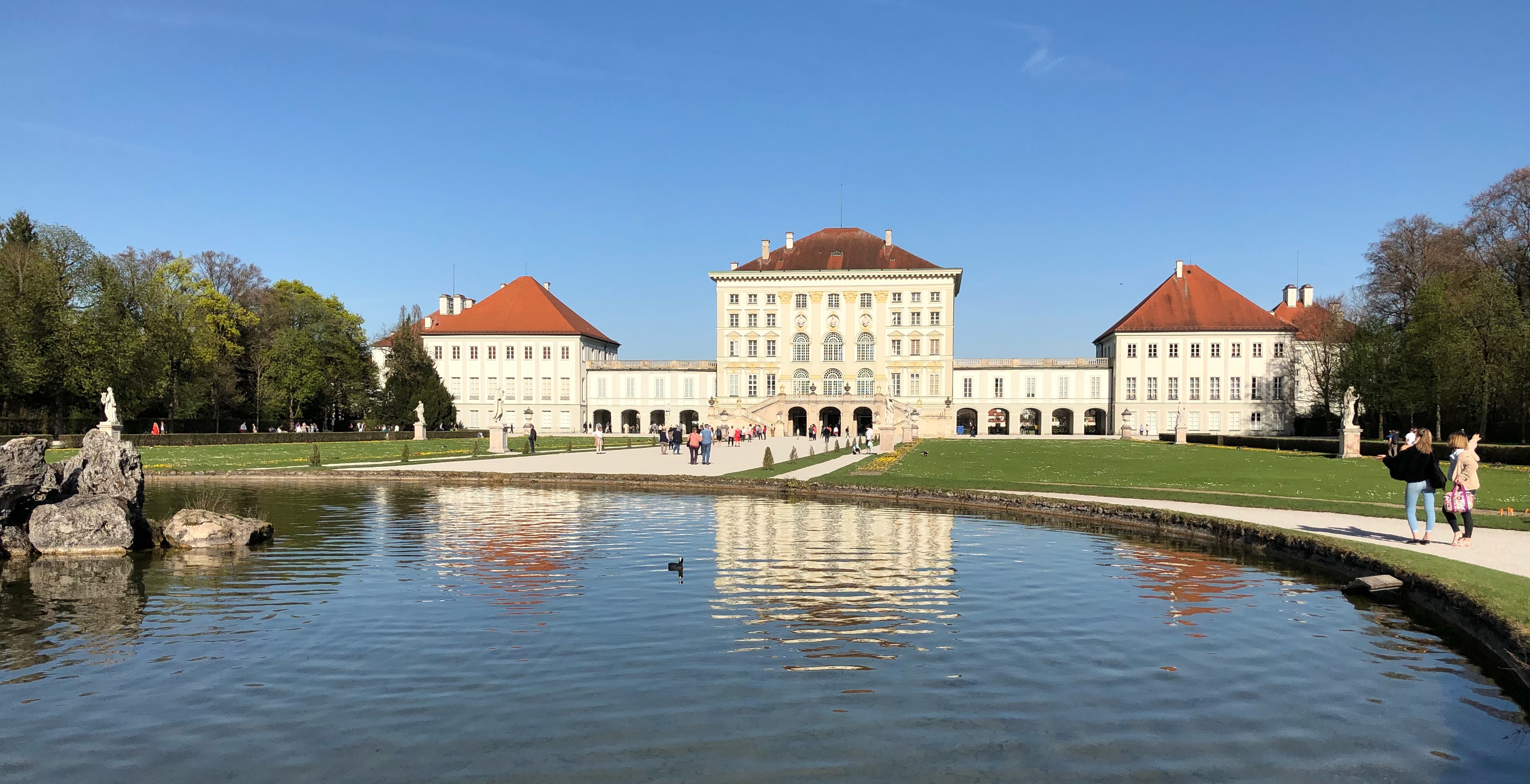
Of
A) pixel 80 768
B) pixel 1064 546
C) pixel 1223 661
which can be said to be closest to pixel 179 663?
pixel 80 768

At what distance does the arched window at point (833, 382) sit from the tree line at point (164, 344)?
36.3m

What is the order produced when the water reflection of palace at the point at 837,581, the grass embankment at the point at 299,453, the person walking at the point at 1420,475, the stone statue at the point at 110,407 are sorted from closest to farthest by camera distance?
the water reflection of palace at the point at 837,581 < the person walking at the point at 1420,475 < the grass embankment at the point at 299,453 < the stone statue at the point at 110,407

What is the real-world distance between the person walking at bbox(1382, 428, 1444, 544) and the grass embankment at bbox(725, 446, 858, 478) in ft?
51.3

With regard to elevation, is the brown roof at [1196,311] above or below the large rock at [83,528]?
A: above

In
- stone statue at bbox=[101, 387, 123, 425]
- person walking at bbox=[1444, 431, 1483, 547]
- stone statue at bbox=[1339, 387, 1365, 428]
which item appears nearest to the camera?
person walking at bbox=[1444, 431, 1483, 547]

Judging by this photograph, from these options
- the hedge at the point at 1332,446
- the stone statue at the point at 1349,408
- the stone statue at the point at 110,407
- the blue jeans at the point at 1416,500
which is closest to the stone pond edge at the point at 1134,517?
the blue jeans at the point at 1416,500

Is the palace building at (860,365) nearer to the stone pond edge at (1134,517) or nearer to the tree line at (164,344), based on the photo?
the tree line at (164,344)

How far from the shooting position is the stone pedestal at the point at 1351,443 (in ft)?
144

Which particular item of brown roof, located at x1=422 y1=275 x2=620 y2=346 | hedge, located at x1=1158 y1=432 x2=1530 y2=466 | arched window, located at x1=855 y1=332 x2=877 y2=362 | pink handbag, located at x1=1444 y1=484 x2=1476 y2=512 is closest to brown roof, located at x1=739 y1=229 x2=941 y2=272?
arched window, located at x1=855 y1=332 x2=877 y2=362

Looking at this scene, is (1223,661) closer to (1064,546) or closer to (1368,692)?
(1368,692)

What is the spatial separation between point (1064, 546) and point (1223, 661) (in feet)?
22.4

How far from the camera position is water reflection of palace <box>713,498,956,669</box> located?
9023 mm

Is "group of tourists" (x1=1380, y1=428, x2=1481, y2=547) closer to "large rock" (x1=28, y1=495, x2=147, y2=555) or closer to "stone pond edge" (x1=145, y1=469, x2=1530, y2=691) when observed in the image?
"stone pond edge" (x1=145, y1=469, x2=1530, y2=691)

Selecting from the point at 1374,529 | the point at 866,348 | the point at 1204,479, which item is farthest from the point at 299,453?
the point at 866,348
